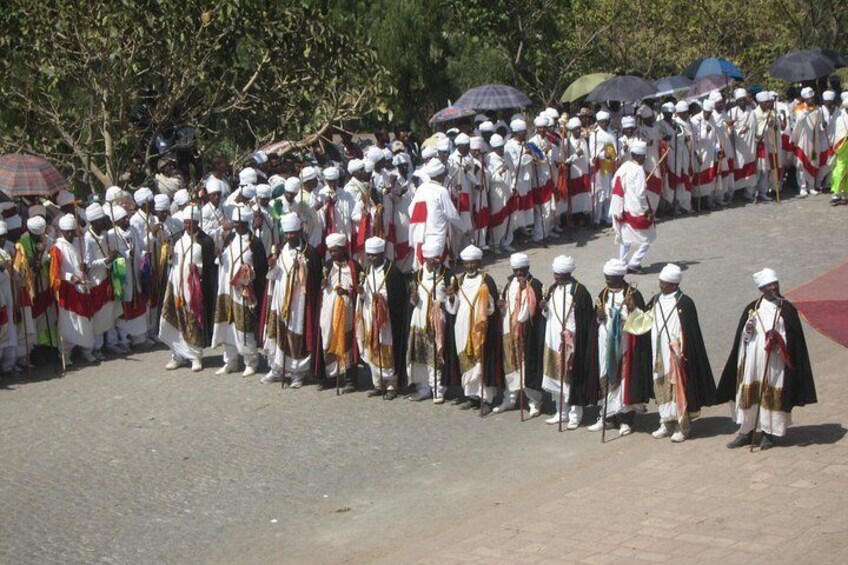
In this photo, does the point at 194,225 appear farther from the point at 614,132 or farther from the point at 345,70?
the point at 614,132

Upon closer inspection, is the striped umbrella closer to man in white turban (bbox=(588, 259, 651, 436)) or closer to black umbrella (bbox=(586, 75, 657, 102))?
man in white turban (bbox=(588, 259, 651, 436))

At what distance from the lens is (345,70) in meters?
19.1

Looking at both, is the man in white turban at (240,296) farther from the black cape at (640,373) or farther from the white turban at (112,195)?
the black cape at (640,373)

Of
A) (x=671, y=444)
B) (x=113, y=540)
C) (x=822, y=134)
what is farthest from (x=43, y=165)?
(x=822, y=134)

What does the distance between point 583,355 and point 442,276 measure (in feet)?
5.74

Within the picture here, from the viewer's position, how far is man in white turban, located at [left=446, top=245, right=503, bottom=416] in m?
13.7

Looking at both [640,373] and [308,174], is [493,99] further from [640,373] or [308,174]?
[640,373]

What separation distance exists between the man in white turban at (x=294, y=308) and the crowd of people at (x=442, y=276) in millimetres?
22

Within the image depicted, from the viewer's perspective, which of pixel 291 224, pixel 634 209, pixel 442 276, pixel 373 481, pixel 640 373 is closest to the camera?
pixel 373 481

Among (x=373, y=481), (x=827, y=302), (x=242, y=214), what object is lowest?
(x=373, y=481)

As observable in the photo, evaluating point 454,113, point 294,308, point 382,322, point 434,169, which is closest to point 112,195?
point 294,308

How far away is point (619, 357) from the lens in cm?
1277

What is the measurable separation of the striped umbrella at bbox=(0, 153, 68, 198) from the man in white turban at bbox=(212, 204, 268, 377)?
265cm

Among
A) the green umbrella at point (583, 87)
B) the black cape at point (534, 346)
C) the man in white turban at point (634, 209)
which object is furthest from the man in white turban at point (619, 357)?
the green umbrella at point (583, 87)
